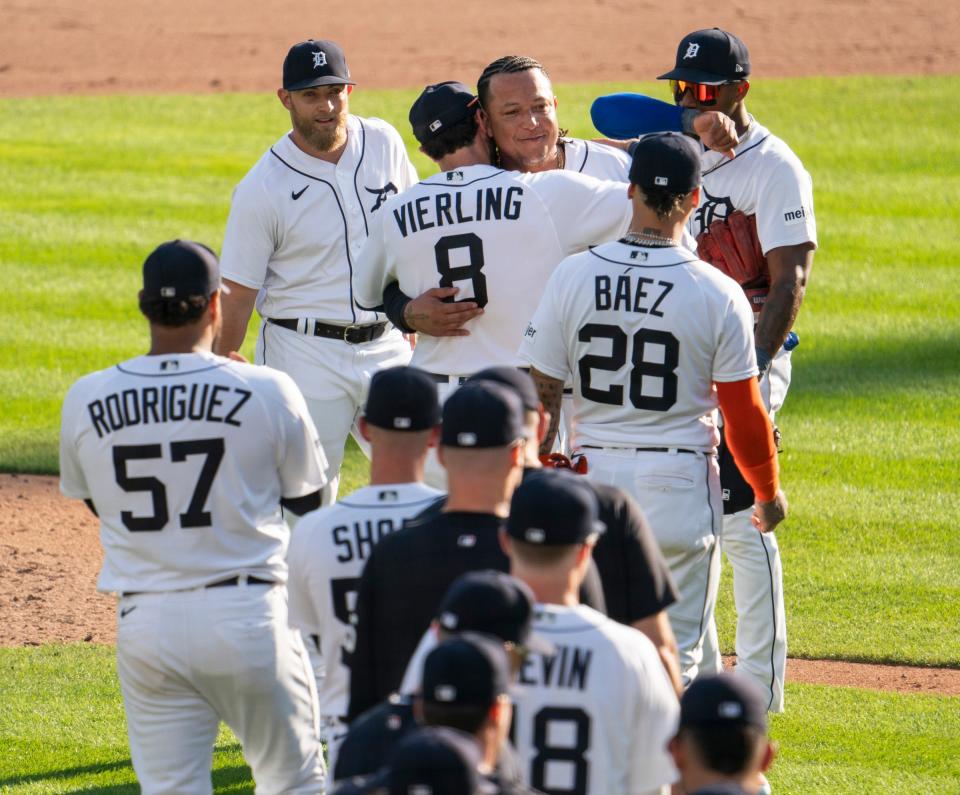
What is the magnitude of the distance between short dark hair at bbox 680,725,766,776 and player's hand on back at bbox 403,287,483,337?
7.85ft

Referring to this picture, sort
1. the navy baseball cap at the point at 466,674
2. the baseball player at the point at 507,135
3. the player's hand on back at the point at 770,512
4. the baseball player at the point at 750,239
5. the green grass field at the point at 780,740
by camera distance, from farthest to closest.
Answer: the baseball player at the point at 750,239
the green grass field at the point at 780,740
the baseball player at the point at 507,135
the player's hand on back at the point at 770,512
the navy baseball cap at the point at 466,674

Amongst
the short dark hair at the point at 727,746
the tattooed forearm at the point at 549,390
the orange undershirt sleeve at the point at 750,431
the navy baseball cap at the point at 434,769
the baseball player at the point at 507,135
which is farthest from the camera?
the baseball player at the point at 507,135

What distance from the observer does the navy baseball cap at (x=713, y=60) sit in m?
5.71

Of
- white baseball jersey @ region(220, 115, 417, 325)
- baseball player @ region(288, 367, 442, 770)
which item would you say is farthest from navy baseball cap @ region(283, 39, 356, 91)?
baseball player @ region(288, 367, 442, 770)

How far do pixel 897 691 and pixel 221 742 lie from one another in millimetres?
2651

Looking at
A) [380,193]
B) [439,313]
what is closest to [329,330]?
[380,193]

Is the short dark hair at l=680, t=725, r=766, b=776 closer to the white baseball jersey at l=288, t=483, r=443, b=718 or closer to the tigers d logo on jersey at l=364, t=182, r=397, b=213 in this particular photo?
the white baseball jersey at l=288, t=483, r=443, b=718

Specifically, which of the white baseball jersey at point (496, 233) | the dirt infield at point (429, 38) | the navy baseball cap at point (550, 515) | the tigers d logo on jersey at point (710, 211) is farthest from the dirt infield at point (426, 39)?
the navy baseball cap at point (550, 515)

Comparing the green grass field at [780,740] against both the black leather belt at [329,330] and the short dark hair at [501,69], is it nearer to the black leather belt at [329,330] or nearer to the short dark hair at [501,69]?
the black leather belt at [329,330]

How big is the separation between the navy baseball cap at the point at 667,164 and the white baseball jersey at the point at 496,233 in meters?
0.47

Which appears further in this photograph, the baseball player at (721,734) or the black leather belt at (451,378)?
the black leather belt at (451,378)

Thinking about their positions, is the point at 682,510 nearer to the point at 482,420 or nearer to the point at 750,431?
the point at 750,431

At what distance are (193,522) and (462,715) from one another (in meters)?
1.65

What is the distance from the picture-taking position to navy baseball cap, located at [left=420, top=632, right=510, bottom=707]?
8.46 ft
